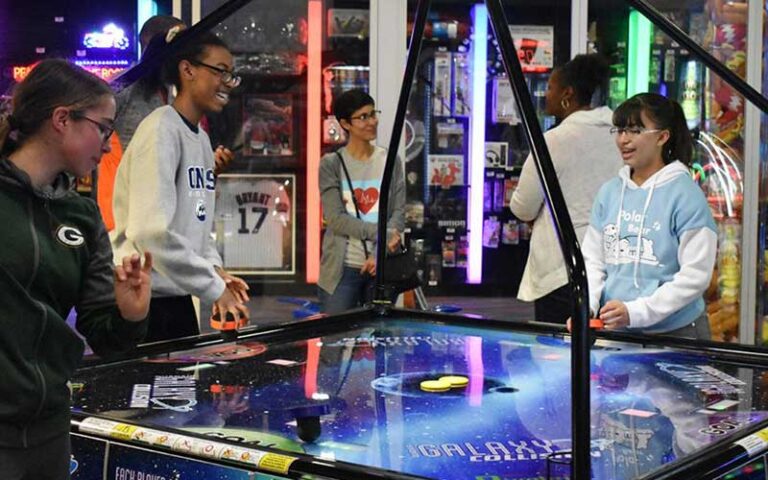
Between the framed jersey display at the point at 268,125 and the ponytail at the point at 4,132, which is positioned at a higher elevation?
the framed jersey display at the point at 268,125

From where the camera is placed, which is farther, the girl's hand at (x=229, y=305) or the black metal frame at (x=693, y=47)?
the girl's hand at (x=229, y=305)

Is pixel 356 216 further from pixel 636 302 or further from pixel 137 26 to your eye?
pixel 137 26

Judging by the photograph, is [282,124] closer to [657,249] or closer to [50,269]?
[657,249]

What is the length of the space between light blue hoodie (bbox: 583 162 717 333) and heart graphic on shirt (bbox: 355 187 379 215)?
149 cm

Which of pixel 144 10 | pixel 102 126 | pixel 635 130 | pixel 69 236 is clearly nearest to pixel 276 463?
pixel 69 236

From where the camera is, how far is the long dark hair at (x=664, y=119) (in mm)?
2861

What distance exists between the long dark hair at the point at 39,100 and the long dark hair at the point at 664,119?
1.69 meters

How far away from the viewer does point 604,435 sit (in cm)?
178

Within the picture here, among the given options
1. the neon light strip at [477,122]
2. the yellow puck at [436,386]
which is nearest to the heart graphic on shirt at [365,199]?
the yellow puck at [436,386]

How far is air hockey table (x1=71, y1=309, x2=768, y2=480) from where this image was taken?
1.58m

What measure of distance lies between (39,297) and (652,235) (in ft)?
5.49

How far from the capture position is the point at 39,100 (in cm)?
160

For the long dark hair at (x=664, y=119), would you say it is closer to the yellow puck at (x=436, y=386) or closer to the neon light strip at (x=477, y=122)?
the yellow puck at (x=436, y=386)

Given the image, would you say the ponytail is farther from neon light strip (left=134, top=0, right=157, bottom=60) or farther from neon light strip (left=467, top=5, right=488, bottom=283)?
neon light strip (left=467, top=5, right=488, bottom=283)
